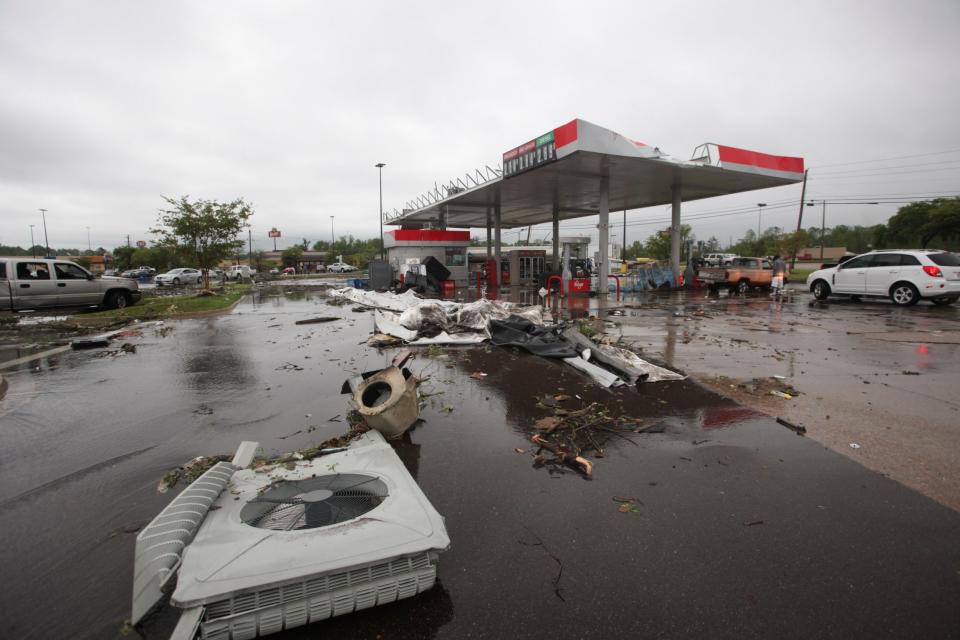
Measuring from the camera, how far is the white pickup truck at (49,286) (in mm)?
13891

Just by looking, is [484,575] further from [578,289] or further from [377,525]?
[578,289]

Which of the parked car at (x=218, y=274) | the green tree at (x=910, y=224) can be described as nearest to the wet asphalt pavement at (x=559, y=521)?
the parked car at (x=218, y=274)

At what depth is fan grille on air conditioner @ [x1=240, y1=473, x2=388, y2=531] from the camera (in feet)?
8.08

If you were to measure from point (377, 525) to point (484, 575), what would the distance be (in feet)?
2.29

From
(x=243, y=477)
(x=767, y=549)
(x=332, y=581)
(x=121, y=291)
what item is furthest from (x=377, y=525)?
(x=121, y=291)

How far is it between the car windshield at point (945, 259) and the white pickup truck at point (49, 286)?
2753 cm

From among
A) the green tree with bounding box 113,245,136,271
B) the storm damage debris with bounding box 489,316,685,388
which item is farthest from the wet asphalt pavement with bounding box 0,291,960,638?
the green tree with bounding box 113,245,136,271

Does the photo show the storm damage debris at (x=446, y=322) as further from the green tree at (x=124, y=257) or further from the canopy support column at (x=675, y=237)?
the green tree at (x=124, y=257)

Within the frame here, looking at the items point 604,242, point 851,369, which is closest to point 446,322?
point 851,369

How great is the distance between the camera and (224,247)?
23344mm

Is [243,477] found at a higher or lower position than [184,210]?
lower

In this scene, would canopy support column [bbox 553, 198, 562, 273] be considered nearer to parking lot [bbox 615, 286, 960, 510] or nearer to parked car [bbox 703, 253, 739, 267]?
parked car [bbox 703, 253, 739, 267]

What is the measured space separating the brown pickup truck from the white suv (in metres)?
4.82

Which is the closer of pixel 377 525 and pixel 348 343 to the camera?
pixel 377 525
